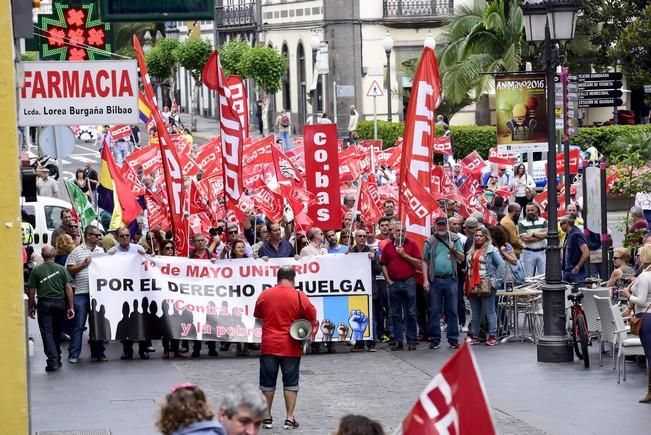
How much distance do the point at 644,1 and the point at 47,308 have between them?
78.0 feet

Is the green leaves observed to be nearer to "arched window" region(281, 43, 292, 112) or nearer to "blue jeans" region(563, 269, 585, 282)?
"arched window" region(281, 43, 292, 112)

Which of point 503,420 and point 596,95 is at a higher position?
point 596,95

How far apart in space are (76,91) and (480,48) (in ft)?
106

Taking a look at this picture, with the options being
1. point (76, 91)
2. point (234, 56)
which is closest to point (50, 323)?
point (76, 91)

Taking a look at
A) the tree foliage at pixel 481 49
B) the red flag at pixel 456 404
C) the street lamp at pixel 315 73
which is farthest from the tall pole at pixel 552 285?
the street lamp at pixel 315 73

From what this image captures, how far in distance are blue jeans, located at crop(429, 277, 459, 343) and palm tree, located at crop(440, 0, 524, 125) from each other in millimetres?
23917

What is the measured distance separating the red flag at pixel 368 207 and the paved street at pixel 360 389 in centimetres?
431

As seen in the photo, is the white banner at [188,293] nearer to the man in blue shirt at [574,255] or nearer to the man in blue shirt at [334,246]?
the man in blue shirt at [334,246]

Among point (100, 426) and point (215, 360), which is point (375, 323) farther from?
point (100, 426)

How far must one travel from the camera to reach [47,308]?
17.8m

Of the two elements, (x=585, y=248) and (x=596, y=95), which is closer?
(x=585, y=248)

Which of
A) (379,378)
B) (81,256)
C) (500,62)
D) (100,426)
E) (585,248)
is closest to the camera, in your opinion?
(100,426)

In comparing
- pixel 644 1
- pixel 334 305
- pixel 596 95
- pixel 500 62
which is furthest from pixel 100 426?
pixel 500 62

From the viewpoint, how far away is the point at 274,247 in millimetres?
19422
